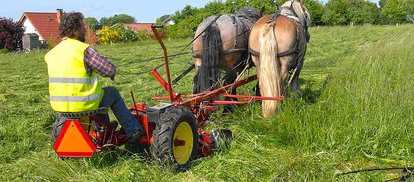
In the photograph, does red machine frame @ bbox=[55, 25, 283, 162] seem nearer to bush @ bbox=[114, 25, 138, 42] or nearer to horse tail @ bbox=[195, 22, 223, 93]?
horse tail @ bbox=[195, 22, 223, 93]

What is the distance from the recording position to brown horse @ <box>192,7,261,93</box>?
6.43 m

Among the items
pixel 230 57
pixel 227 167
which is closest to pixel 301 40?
pixel 230 57

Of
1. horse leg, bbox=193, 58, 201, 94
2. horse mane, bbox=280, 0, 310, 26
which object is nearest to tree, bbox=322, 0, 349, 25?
horse mane, bbox=280, 0, 310, 26

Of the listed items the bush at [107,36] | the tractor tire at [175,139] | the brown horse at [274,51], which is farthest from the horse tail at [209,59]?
the bush at [107,36]

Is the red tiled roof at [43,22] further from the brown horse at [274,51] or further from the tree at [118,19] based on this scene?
the tree at [118,19]

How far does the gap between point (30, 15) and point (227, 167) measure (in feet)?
218

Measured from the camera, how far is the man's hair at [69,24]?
4055 millimetres

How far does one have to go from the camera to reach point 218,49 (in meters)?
6.48

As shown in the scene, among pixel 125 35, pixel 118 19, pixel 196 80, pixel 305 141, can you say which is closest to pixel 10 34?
pixel 125 35

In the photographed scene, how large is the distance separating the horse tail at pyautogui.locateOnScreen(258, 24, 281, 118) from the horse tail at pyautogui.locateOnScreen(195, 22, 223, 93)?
814mm

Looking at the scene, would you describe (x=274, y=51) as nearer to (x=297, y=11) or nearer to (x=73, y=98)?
(x=297, y=11)

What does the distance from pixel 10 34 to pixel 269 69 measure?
1597 inches

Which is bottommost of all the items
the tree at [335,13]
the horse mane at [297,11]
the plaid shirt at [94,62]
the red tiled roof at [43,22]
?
the plaid shirt at [94,62]

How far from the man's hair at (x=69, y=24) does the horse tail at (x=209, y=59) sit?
2578mm
